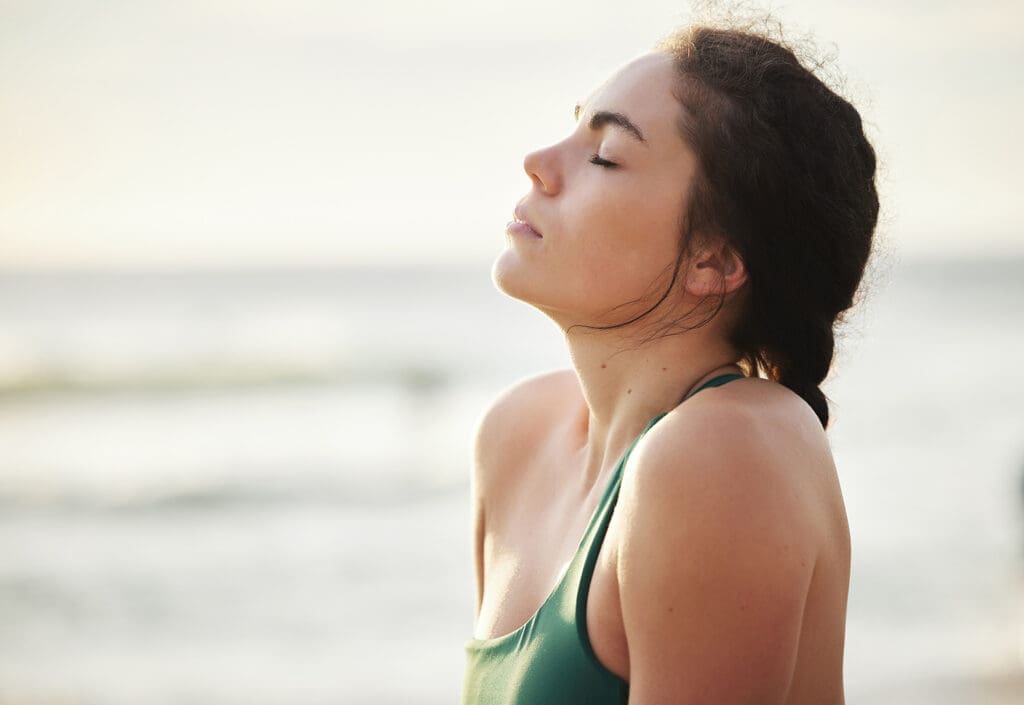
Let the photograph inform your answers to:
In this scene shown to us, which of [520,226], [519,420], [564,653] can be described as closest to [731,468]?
[564,653]

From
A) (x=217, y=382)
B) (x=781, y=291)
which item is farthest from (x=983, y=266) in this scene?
(x=781, y=291)

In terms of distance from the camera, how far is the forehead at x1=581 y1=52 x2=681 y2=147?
6.12 ft

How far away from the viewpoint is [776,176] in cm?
180

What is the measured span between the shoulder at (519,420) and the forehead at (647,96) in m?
0.66

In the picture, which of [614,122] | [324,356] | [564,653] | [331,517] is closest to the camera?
Result: [564,653]

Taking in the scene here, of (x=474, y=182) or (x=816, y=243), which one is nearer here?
(x=816, y=243)

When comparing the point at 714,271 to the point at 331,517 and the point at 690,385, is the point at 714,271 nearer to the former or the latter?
the point at 690,385

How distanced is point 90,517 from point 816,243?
874cm

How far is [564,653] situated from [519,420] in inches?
30.2

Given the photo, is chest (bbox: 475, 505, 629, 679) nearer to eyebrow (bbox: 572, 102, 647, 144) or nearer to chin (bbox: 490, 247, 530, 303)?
chin (bbox: 490, 247, 530, 303)

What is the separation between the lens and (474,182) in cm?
3684

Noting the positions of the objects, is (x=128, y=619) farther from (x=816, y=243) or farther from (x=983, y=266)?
(x=983, y=266)

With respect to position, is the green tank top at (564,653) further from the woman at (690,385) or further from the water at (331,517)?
the water at (331,517)

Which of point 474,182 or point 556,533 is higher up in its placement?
point 474,182
